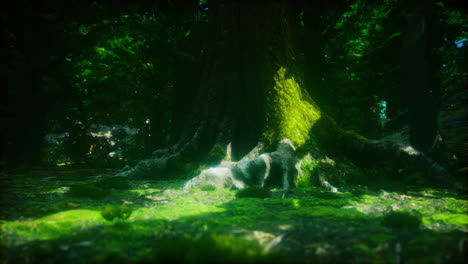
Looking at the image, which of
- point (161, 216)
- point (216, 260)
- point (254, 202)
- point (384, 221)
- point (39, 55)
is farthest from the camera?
point (39, 55)

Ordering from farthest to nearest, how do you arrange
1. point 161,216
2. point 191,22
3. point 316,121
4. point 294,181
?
point 191,22, point 316,121, point 294,181, point 161,216

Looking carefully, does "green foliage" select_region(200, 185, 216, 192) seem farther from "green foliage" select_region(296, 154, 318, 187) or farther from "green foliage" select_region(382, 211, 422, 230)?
"green foliage" select_region(382, 211, 422, 230)

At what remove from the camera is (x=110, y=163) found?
14031 mm

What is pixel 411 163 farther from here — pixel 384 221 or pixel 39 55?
pixel 39 55

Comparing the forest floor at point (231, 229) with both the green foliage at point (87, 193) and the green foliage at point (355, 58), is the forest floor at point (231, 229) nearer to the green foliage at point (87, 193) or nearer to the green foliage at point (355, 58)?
the green foliage at point (87, 193)

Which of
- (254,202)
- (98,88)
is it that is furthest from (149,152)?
(254,202)

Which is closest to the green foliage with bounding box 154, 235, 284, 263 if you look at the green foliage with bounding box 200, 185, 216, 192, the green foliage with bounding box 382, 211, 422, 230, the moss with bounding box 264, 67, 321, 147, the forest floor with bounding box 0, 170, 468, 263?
the forest floor with bounding box 0, 170, 468, 263

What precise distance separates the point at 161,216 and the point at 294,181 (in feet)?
11.0

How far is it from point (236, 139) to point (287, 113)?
1.86 metres

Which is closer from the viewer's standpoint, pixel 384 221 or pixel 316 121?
pixel 384 221

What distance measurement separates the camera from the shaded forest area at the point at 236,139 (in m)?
2.35

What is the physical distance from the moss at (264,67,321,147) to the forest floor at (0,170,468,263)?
2142 millimetres

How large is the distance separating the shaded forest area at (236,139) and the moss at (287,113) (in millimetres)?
39

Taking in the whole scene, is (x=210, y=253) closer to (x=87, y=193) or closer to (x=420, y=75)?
(x=87, y=193)
